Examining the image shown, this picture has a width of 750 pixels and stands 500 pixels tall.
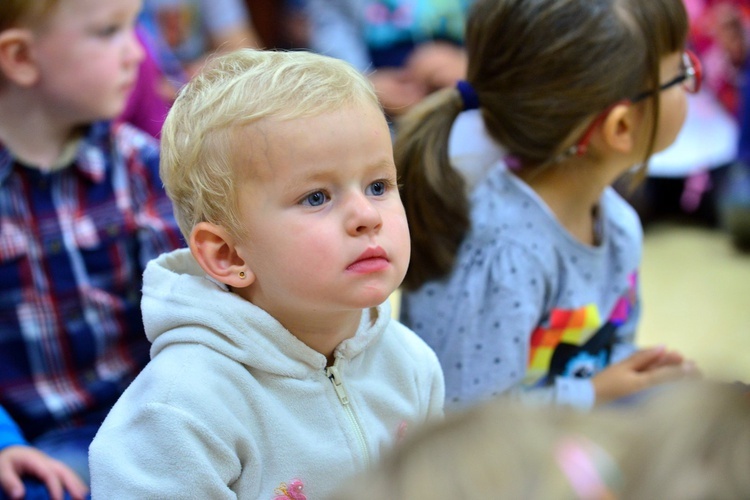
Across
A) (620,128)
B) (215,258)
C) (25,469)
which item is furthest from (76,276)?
(620,128)

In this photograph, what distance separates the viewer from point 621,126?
125 centimetres

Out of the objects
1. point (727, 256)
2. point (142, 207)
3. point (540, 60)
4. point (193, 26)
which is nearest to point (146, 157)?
point (142, 207)

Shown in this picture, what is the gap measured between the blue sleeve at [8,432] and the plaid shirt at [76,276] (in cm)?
8

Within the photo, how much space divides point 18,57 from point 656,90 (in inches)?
33.9

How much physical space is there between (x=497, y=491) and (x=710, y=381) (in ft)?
0.45

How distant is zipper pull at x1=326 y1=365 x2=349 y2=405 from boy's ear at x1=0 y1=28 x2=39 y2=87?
606 millimetres

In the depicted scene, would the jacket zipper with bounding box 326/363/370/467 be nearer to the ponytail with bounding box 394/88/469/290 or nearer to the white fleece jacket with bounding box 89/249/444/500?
the white fleece jacket with bounding box 89/249/444/500

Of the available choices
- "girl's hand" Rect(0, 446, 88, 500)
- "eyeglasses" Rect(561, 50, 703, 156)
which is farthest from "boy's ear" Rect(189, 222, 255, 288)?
"eyeglasses" Rect(561, 50, 703, 156)

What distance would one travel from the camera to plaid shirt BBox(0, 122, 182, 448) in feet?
3.86

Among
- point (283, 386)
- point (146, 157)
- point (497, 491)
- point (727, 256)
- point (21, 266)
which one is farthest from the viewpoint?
point (727, 256)

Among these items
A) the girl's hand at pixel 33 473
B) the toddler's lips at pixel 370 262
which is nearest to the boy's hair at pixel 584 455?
the toddler's lips at pixel 370 262

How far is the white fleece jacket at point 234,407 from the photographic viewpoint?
0.80m

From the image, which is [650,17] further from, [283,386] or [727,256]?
[727,256]

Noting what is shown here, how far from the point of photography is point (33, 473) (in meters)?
1.05
